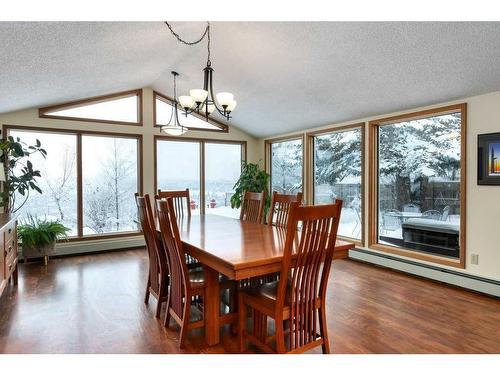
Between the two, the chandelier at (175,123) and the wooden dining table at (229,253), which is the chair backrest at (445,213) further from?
the chandelier at (175,123)

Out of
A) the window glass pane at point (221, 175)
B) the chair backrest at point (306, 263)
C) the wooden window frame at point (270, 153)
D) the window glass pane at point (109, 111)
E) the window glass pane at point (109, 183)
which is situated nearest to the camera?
the chair backrest at point (306, 263)

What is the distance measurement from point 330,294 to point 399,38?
254cm

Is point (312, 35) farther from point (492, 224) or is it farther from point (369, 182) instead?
point (492, 224)

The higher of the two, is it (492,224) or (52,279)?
(492,224)

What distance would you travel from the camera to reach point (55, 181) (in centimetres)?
501

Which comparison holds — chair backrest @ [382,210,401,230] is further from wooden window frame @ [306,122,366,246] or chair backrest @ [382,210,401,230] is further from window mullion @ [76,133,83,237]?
window mullion @ [76,133,83,237]

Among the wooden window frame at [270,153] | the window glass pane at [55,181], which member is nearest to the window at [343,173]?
the wooden window frame at [270,153]

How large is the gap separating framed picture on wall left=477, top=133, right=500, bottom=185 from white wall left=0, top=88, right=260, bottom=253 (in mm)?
4157

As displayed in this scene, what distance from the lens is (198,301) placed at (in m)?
2.85

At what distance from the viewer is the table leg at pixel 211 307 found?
2314mm

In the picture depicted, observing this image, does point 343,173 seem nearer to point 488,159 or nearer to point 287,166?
point 287,166

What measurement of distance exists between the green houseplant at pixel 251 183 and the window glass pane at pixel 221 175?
1.16 ft

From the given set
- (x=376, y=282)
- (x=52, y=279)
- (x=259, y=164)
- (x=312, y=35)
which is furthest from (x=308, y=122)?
(x=52, y=279)

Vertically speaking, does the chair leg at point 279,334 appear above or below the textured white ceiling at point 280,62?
below
